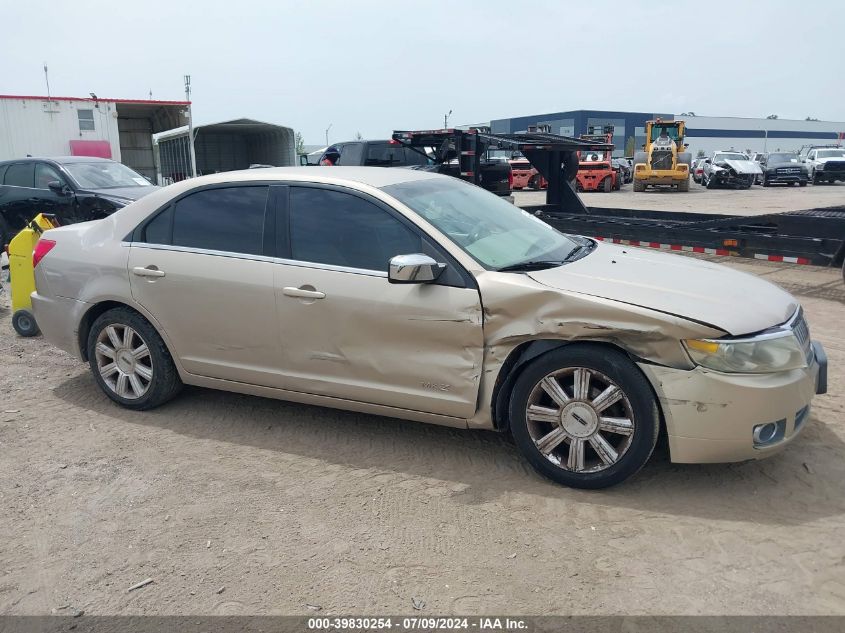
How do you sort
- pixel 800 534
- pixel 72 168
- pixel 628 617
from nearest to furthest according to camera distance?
1. pixel 628 617
2. pixel 800 534
3. pixel 72 168

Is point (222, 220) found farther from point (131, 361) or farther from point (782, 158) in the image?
point (782, 158)

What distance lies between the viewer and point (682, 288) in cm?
365

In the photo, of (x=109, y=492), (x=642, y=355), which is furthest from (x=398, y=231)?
(x=109, y=492)

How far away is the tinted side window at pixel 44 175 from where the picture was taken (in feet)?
36.4

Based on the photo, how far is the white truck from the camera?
104 ft

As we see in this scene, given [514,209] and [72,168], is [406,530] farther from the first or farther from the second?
[72,168]

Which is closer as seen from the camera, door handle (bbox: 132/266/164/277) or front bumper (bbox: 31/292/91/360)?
door handle (bbox: 132/266/164/277)

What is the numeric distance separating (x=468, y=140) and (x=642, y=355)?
9.32 metres

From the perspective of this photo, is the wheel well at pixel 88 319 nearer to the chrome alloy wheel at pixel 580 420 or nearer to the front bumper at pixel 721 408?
the chrome alloy wheel at pixel 580 420

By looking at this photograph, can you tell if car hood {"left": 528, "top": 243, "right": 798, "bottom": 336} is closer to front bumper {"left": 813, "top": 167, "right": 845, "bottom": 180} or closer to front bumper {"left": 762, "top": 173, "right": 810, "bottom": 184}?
front bumper {"left": 762, "top": 173, "right": 810, "bottom": 184}

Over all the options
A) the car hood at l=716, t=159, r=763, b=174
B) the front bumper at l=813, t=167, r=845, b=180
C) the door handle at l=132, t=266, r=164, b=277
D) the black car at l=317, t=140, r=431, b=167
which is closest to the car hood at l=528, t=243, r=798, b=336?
the door handle at l=132, t=266, r=164, b=277

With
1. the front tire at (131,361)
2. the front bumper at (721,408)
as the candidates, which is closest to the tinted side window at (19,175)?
the front tire at (131,361)

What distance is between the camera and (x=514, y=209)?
4.85m

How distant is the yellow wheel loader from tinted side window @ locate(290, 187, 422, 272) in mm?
26483
